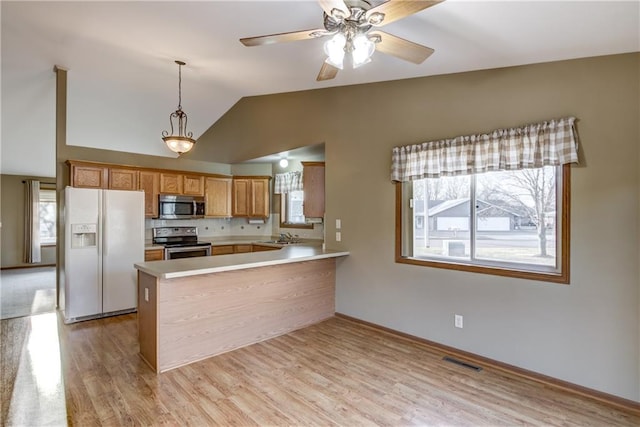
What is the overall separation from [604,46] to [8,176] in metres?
11.3

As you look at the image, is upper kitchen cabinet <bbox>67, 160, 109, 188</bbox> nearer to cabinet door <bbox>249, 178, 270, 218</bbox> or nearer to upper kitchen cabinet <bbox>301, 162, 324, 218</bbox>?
cabinet door <bbox>249, 178, 270, 218</bbox>

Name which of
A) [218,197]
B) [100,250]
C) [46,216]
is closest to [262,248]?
[218,197]

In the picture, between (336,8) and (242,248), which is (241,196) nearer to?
(242,248)

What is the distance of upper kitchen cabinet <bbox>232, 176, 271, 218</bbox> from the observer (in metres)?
6.34

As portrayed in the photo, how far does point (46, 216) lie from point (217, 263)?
8414mm

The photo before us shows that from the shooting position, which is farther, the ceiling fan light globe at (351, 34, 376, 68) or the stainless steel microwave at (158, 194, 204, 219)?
the stainless steel microwave at (158, 194, 204, 219)

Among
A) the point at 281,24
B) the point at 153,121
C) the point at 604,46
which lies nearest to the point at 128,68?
the point at 153,121

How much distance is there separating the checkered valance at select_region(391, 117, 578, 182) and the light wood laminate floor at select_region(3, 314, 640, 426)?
1.79 meters

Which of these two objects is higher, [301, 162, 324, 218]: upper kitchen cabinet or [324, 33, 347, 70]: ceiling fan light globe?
[324, 33, 347, 70]: ceiling fan light globe

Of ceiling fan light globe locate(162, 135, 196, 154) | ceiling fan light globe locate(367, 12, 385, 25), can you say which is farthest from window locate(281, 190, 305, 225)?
ceiling fan light globe locate(367, 12, 385, 25)

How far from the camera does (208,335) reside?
3182 millimetres

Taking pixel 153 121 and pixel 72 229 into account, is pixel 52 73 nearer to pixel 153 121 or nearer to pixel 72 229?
pixel 153 121

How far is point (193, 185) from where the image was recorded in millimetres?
5973

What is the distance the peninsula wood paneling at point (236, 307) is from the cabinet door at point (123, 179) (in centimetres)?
279
